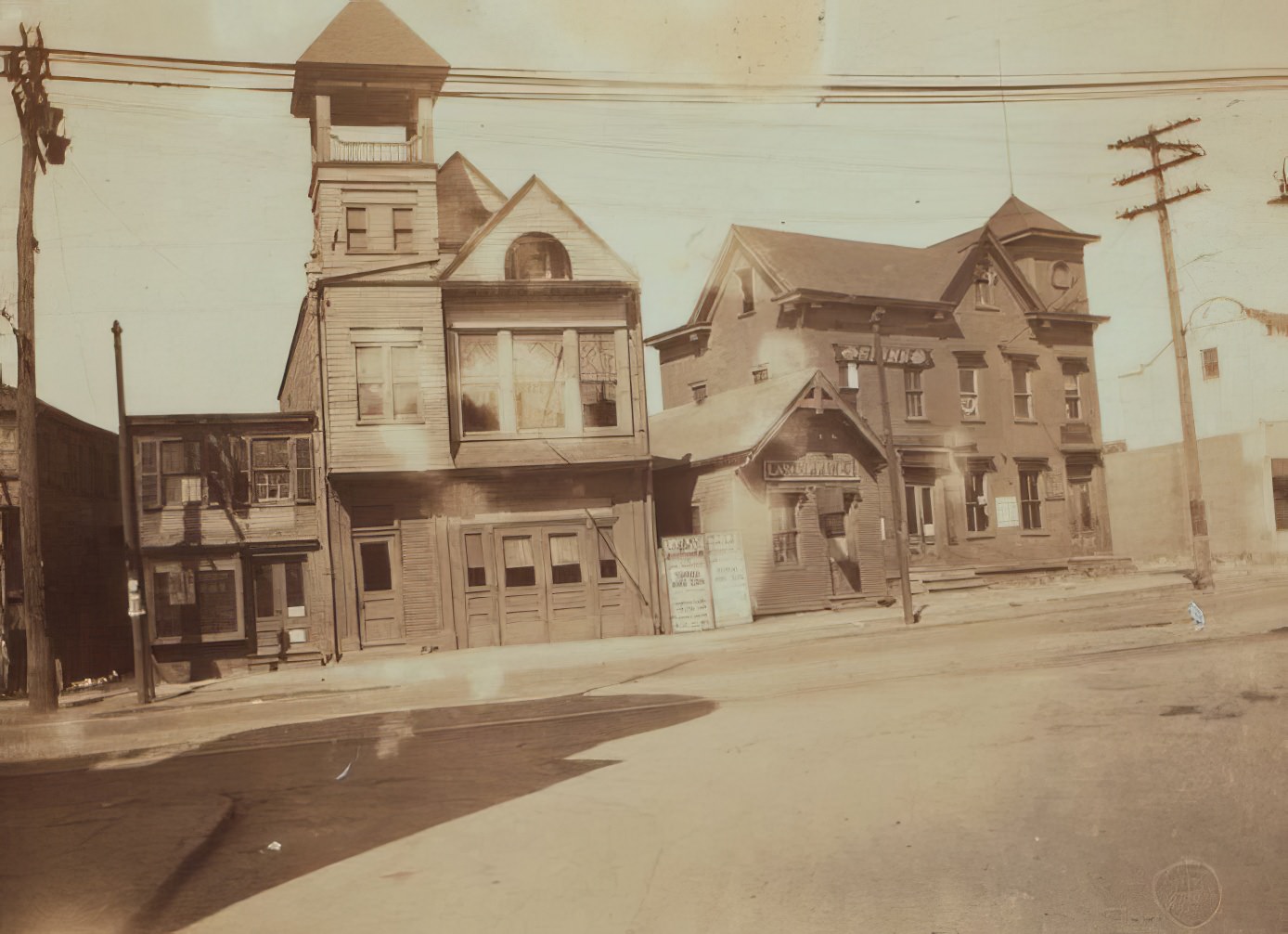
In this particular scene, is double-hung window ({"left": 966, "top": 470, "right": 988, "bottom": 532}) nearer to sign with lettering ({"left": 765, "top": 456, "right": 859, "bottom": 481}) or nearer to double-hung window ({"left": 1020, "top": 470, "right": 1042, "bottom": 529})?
double-hung window ({"left": 1020, "top": 470, "right": 1042, "bottom": 529})

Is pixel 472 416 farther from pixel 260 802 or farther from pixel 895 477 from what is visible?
pixel 260 802

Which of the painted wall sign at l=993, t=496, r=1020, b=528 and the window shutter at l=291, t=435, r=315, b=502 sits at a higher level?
the window shutter at l=291, t=435, r=315, b=502

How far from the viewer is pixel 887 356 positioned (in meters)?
13.2

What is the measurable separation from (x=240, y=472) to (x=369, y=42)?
16.4 meters

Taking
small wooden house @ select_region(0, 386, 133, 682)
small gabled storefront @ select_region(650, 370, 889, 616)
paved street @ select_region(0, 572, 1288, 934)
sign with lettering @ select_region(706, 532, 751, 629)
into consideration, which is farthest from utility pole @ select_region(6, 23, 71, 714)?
sign with lettering @ select_region(706, 532, 751, 629)

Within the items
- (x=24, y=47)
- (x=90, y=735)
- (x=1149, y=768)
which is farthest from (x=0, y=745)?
(x=1149, y=768)

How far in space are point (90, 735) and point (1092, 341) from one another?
41.1 ft

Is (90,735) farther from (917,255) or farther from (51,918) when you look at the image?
(917,255)

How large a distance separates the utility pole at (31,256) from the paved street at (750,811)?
3.96m

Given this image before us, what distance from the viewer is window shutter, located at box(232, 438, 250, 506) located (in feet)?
79.5

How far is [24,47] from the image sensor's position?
7121mm

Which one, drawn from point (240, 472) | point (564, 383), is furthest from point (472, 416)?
point (240, 472)

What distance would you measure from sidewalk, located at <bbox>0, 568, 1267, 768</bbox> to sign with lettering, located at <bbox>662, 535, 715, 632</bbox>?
84cm

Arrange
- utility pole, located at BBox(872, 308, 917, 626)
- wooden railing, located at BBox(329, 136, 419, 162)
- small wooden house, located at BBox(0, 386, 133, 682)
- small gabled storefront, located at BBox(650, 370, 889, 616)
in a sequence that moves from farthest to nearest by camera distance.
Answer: wooden railing, located at BBox(329, 136, 419, 162), small wooden house, located at BBox(0, 386, 133, 682), small gabled storefront, located at BBox(650, 370, 889, 616), utility pole, located at BBox(872, 308, 917, 626)
